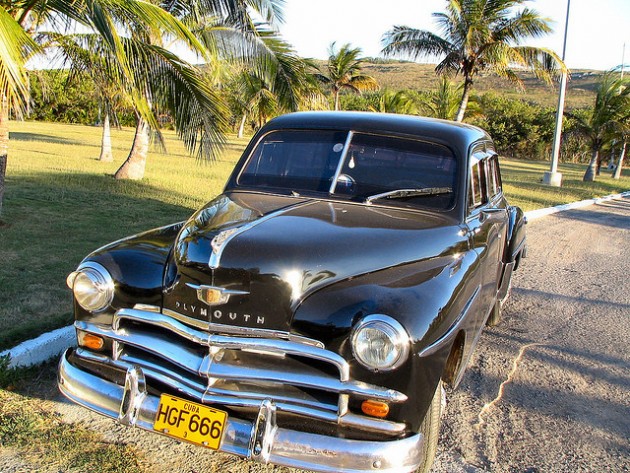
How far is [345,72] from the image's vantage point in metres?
33.0

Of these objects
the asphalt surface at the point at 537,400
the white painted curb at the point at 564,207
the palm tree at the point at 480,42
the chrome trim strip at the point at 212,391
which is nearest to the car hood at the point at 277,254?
the chrome trim strip at the point at 212,391

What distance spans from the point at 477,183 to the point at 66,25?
553cm

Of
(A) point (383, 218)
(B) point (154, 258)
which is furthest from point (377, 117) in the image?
(B) point (154, 258)

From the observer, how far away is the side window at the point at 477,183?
12.4 feet

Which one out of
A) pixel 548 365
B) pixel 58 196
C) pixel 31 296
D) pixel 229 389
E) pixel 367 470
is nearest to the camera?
pixel 367 470

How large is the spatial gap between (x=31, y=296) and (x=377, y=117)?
10.5 feet

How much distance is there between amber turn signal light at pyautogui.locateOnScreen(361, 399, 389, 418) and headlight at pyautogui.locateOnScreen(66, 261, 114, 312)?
1.33 meters

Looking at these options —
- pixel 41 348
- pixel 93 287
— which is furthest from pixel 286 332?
pixel 41 348

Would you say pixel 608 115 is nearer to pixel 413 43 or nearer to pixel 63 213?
pixel 413 43

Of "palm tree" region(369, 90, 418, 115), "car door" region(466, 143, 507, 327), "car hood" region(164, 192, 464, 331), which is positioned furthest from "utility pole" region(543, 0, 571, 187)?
"car hood" region(164, 192, 464, 331)

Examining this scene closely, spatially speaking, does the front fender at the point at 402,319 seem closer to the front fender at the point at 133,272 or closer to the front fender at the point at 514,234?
the front fender at the point at 133,272

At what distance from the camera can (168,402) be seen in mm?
2531

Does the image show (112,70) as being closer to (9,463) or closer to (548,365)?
(9,463)

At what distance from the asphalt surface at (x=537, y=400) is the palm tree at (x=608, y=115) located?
20.9 metres
